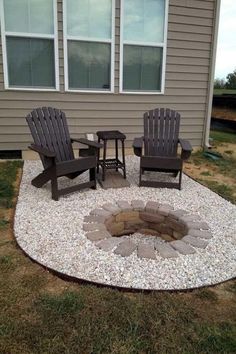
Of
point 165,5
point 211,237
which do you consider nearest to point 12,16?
point 165,5

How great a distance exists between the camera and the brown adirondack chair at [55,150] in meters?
3.38

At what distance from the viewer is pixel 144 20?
5.07 metres

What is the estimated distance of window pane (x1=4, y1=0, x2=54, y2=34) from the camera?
4480mm

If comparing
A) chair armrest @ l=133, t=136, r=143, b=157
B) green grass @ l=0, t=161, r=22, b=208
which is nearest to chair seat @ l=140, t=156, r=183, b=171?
chair armrest @ l=133, t=136, r=143, b=157

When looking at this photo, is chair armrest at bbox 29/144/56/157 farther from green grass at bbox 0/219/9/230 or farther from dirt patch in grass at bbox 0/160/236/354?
Result: dirt patch in grass at bbox 0/160/236/354

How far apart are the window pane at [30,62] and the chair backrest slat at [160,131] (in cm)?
177

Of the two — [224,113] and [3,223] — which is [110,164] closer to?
[3,223]

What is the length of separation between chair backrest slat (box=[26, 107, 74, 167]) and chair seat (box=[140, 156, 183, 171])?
3.07 feet

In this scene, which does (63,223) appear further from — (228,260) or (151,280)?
(228,260)

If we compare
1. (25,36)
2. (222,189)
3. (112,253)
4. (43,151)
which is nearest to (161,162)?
(222,189)

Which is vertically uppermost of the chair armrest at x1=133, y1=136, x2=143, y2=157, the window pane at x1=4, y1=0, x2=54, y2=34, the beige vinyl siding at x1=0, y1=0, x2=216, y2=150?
the window pane at x1=4, y1=0, x2=54, y2=34

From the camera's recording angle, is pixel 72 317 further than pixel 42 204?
No

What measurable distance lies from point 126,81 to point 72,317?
4211mm

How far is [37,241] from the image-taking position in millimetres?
2553
